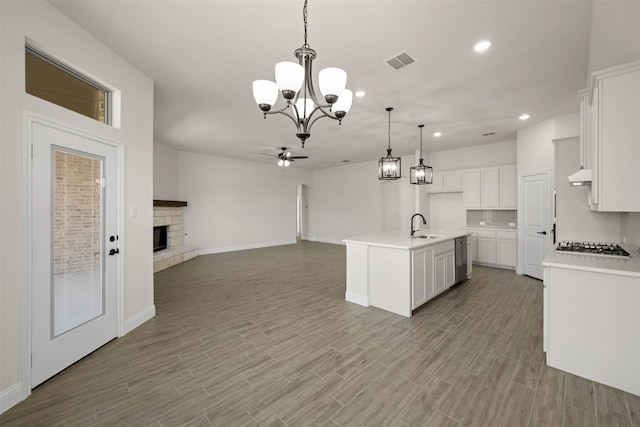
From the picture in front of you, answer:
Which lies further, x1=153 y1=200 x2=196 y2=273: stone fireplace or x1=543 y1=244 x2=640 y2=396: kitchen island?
x1=153 y1=200 x2=196 y2=273: stone fireplace

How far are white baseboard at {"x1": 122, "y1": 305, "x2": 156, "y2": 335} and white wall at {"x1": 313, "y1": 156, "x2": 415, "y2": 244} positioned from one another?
6488mm

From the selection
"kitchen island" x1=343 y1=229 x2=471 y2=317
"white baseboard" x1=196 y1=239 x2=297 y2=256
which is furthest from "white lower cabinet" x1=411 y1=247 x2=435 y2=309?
"white baseboard" x1=196 y1=239 x2=297 y2=256

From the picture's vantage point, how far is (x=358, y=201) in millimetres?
9242

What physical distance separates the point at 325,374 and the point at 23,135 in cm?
294

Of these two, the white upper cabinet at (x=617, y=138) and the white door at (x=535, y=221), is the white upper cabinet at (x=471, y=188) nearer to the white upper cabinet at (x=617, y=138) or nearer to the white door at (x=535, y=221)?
the white door at (x=535, y=221)

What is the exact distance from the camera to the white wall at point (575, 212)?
3170mm

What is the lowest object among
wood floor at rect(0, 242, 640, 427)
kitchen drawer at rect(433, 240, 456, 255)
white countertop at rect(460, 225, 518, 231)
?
wood floor at rect(0, 242, 640, 427)

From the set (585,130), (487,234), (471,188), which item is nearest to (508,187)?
(471,188)

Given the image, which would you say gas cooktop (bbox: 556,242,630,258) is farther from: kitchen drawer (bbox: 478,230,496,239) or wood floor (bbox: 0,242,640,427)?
kitchen drawer (bbox: 478,230,496,239)

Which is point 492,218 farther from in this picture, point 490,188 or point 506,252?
point 506,252

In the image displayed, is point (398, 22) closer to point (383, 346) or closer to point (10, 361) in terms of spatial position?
point (383, 346)

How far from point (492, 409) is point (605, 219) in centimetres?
304

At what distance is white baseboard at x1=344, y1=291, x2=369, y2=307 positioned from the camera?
3.64m

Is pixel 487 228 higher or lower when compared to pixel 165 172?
lower
